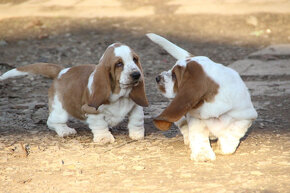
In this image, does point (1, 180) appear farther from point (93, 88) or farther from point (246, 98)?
point (246, 98)

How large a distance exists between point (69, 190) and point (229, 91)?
1.52m

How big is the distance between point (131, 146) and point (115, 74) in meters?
0.68

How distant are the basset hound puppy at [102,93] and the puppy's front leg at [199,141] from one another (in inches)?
26.1

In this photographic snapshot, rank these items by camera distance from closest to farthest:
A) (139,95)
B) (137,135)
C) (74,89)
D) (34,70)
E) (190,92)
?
(190,92) → (139,95) → (137,135) → (74,89) → (34,70)

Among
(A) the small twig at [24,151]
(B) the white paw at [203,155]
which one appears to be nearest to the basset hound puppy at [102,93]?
(A) the small twig at [24,151]

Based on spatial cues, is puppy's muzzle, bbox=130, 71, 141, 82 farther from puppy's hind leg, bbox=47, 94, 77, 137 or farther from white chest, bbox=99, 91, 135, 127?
puppy's hind leg, bbox=47, 94, 77, 137

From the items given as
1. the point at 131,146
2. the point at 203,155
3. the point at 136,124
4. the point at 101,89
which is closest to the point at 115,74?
the point at 101,89

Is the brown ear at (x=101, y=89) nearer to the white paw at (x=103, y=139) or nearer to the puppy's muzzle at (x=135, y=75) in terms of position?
the puppy's muzzle at (x=135, y=75)

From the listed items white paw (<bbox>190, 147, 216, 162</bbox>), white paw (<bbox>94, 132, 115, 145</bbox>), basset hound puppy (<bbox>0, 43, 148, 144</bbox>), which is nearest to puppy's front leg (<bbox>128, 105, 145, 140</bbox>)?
basset hound puppy (<bbox>0, 43, 148, 144</bbox>)

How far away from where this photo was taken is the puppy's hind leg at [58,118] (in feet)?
18.2

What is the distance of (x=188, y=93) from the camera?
4461 mm

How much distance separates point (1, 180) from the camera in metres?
4.33

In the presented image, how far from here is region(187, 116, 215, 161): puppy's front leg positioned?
4.61 metres

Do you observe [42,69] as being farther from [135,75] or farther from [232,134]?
[232,134]
